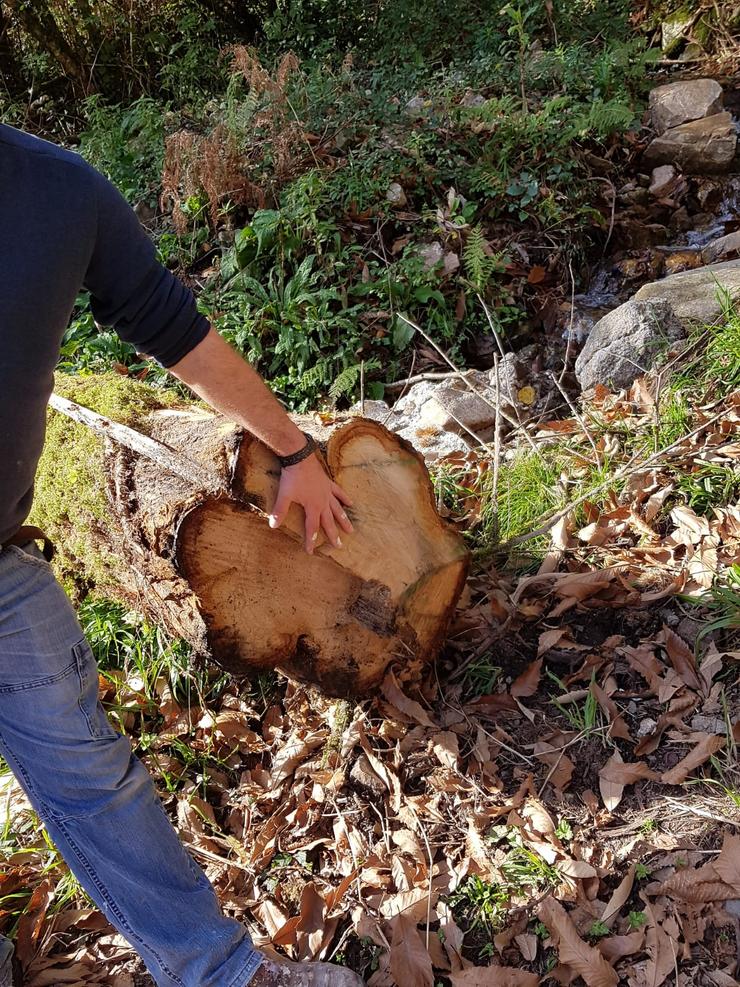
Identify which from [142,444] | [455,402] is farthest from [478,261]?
[142,444]

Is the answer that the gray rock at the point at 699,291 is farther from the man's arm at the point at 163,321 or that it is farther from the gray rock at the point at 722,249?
the man's arm at the point at 163,321

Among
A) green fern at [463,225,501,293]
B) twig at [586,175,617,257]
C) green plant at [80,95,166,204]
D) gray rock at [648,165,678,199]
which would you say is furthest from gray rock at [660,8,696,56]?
green plant at [80,95,166,204]

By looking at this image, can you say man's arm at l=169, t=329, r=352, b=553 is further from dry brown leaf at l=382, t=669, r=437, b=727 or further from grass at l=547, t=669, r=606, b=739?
grass at l=547, t=669, r=606, b=739

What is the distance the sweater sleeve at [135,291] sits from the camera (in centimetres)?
179

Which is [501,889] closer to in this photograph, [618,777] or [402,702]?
[618,777]

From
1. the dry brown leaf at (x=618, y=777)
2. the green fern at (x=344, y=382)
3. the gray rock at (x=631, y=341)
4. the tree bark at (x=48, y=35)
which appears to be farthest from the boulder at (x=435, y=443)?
the tree bark at (x=48, y=35)

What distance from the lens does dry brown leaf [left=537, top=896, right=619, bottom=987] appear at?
6.32ft

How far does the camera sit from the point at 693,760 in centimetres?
228

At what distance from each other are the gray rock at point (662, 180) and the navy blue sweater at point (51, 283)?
5.19 m

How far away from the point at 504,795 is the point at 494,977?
516mm

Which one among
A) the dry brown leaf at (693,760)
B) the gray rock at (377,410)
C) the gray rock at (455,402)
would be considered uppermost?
the dry brown leaf at (693,760)

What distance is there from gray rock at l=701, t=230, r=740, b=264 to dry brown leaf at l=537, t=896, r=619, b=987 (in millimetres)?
4607

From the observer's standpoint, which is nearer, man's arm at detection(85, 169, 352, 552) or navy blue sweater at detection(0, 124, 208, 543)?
navy blue sweater at detection(0, 124, 208, 543)

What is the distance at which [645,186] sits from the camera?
6191 mm
